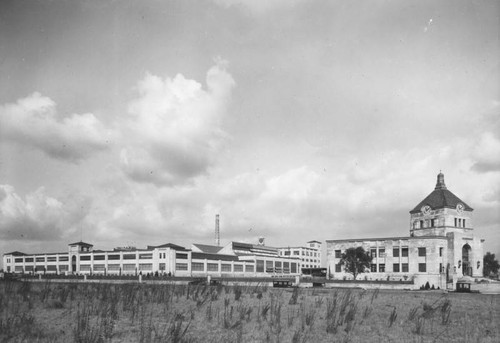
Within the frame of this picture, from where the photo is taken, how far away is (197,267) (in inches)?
3738

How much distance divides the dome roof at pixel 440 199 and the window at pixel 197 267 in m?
45.1

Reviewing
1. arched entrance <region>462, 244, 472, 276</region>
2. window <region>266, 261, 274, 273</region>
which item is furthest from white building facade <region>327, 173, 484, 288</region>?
window <region>266, 261, 274, 273</region>

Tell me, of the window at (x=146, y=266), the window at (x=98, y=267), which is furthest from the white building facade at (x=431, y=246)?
the window at (x=98, y=267)

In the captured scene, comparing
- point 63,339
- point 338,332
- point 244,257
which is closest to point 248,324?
point 338,332

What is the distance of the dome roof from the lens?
262ft

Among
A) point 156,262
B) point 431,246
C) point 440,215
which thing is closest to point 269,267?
point 156,262

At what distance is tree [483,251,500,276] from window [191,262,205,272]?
61.3 meters

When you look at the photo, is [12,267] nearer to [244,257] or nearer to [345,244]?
[244,257]

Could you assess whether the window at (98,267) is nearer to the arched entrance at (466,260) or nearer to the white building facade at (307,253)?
the white building facade at (307,253)

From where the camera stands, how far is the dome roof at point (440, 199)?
262 ft

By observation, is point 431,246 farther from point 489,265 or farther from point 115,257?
point 115,257

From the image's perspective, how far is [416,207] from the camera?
278ft

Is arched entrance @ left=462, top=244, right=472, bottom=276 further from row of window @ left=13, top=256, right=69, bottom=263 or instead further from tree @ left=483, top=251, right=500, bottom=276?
row of window @ left=13, top=256, right=69, bottom=263

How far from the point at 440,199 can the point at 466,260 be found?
37.9 feet
